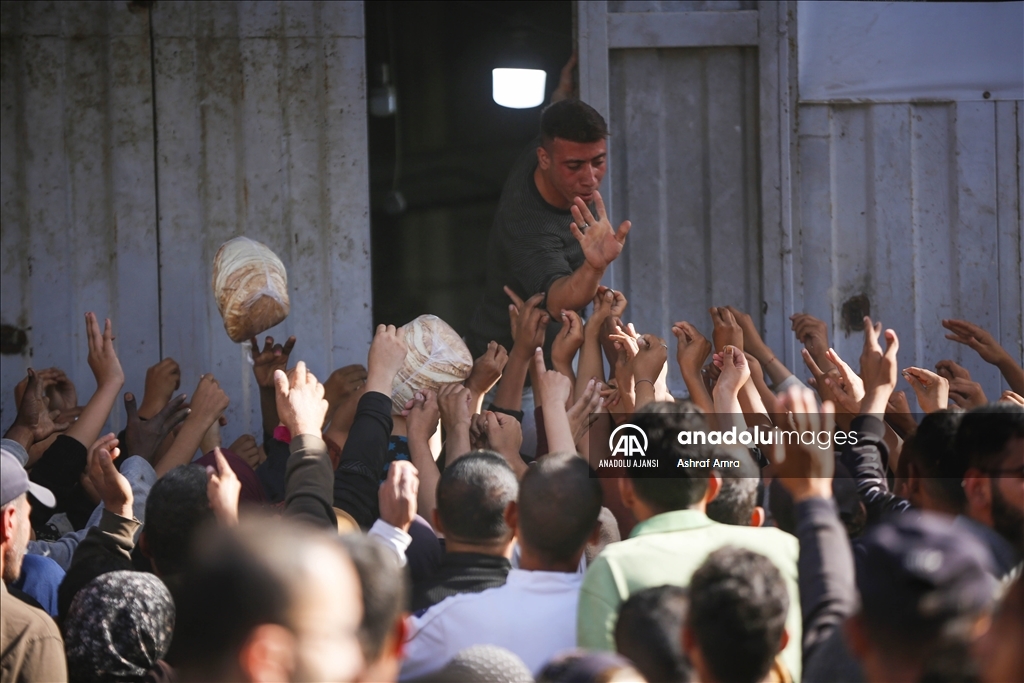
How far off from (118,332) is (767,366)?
10.4 feet

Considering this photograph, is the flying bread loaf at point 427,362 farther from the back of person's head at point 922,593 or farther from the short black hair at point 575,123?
the back of person's head at point 922,593

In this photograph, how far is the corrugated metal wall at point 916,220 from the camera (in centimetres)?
554

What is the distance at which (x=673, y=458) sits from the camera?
2619 millimetres

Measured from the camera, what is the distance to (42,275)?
5379 millimetres

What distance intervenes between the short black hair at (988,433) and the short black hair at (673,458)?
0.72 metres

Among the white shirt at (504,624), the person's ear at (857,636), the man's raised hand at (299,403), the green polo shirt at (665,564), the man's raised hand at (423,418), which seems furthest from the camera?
the man's raised hand at (423,418)

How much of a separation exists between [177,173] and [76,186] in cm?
50

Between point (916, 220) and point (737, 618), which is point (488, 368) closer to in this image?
point (737, 618)

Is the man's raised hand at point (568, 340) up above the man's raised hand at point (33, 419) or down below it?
above

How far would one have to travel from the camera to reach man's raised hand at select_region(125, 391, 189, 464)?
442 centimetres

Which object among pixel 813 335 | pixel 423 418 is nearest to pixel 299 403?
pixel 423 418

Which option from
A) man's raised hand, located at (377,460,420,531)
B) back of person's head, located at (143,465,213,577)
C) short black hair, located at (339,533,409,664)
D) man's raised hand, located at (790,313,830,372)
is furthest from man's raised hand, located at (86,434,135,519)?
man's raised hand, located at (790,313,830,372)

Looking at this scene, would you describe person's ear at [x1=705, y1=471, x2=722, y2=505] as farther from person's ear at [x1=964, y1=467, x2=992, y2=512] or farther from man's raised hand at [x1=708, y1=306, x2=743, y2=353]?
man's raised hand at [x1=708, y1=306, x2=743, y2=353]

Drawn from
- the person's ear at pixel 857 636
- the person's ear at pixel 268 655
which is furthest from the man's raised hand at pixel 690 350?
the person's ear at pixel 268 655
